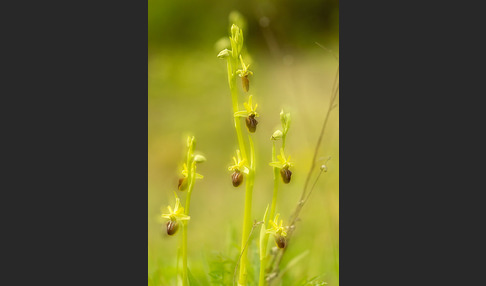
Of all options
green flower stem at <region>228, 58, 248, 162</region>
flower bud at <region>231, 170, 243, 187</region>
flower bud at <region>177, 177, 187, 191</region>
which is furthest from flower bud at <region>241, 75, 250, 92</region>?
flower bud at <region>177, 177, 187, 191</region>

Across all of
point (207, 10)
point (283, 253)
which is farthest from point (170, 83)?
point (283, 253)

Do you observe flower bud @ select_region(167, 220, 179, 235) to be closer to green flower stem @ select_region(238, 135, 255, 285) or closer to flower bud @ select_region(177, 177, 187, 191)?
flower bud @ select_region(177, 177, 187, 191)

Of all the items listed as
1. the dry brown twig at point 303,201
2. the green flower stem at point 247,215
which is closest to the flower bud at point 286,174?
the green flower stem at point 247,215

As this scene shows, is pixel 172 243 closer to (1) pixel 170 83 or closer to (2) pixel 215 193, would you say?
(2) pixel 215 193

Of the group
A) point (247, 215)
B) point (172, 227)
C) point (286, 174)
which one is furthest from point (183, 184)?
point (286, 174)

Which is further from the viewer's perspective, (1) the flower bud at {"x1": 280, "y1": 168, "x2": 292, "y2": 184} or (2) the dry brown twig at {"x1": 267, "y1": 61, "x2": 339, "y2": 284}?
(2) the dry brown twig at {"x1": 267, "y1": 61, "x2": 339, "y2": 284}
